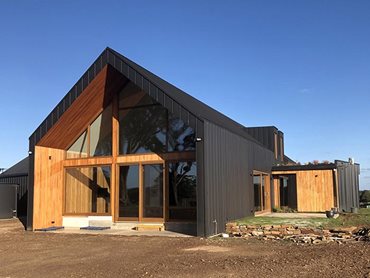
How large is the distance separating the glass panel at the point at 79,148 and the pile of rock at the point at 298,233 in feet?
22.0

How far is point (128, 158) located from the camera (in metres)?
15.3

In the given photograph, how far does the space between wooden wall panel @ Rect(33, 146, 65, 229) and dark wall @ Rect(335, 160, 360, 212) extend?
12629 mm

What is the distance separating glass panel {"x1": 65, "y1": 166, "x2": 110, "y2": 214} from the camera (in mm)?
15625

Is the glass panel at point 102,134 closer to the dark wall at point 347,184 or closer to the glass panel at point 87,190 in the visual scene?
the glass panel at point 87,190

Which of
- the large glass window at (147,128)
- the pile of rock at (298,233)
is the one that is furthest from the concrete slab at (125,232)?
the large glass window at (147,128)

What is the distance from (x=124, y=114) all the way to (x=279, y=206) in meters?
10.0

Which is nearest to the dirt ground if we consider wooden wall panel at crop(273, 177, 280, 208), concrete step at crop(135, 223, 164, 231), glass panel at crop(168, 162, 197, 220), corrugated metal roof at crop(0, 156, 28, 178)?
concrete step at crop(135, 223, 164, 231)

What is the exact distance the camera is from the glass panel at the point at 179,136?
1416 centimetres

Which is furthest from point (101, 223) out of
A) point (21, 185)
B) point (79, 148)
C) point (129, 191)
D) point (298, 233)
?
point (21, 185)

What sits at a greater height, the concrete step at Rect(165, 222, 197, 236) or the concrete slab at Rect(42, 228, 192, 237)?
the concrete step at Rect(165, 222, 197, 236)

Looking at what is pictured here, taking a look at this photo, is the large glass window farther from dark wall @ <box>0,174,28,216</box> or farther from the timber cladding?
dark wall @ <box>0,174,28,216</box>

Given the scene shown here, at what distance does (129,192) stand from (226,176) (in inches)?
142

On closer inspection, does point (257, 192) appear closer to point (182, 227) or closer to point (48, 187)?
point (182, 227)

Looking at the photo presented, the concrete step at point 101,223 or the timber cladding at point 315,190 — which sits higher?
the timber cladding at point 315,190
